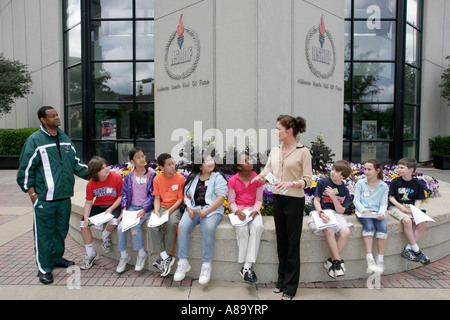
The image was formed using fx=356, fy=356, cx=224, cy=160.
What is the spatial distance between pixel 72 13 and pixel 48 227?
13716 millimetres

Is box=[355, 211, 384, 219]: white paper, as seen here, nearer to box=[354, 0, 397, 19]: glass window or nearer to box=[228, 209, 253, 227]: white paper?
box=[228, 209, 253, 227]: white paper

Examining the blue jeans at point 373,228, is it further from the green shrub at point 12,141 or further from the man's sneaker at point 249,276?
the green shrub at point 12,141

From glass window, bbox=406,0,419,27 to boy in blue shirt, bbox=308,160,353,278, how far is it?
13702 millimetres

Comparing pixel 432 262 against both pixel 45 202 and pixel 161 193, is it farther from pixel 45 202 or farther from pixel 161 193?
pixel 45 202

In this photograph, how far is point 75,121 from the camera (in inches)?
604

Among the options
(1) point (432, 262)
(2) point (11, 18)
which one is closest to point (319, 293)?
(1) point (432, 262)

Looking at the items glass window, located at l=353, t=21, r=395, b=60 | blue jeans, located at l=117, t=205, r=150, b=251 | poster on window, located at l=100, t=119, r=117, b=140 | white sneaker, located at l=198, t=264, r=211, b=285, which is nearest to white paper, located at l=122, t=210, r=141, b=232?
blue jeans, located at l=117, t=205, r=150, b=251

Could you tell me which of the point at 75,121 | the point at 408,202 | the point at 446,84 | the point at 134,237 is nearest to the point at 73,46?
the point at 75,121

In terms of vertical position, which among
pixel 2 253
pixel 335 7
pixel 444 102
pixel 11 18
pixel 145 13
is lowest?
pixel 2 253

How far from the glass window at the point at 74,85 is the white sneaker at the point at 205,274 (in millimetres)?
12885

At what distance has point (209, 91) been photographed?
25.5 feet

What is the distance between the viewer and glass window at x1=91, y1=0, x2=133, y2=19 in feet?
47.4

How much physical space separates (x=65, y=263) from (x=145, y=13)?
12151 millimetres

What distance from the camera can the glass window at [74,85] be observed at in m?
15.0
